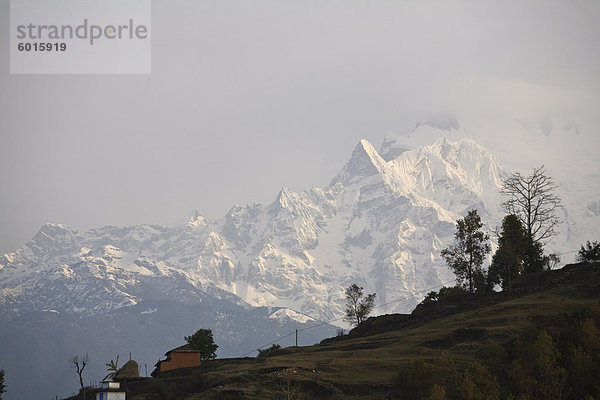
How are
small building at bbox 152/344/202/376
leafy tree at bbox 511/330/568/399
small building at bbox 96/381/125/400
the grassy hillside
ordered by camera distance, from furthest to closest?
small building at bbox 152/344/202/376 → small building at bbox 96/381/125/400 → the grassy hillside → leafy tree at bbox 511/330/568/399

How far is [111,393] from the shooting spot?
9988 cm

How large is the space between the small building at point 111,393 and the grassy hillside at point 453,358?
2.14 m

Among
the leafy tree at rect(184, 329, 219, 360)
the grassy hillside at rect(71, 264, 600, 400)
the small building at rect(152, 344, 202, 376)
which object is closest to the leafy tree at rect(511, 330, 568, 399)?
the grassy hillside at rect(71, 264, 600, 400)

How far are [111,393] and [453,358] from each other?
149ft

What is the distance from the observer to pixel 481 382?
69000 millimetres

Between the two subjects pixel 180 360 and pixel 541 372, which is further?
pixel 180 360

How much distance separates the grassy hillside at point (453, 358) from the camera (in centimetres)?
6888

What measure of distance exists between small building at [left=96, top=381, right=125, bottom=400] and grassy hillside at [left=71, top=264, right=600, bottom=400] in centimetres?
214

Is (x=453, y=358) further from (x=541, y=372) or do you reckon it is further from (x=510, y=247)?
(x=510, y=247)

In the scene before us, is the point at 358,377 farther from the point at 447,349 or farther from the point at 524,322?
the point at 524,322

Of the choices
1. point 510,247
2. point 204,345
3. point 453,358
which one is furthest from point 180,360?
point 510,247

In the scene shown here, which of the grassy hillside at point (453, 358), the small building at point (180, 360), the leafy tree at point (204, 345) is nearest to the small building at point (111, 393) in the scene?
the grassy hillside at point (453, 358)

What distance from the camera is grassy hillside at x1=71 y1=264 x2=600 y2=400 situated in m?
68.9

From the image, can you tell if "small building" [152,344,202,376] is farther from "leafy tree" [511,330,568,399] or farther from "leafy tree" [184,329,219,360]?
"leafy tree" [511,330,568,399]
